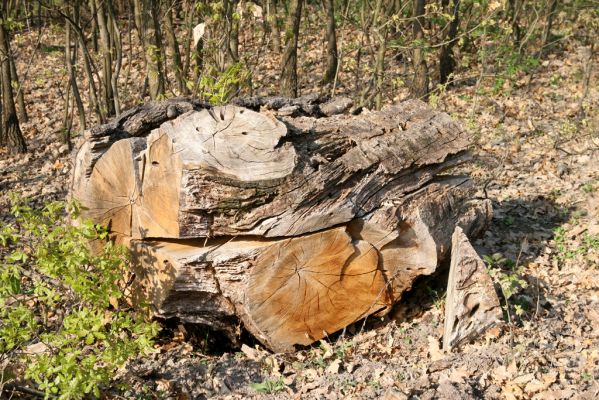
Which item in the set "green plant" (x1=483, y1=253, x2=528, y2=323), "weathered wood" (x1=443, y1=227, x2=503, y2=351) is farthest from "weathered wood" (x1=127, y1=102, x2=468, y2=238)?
"green plant" (x1=483, y1=253, x2=528, y2=323)

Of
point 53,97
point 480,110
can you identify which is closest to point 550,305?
point 480,110

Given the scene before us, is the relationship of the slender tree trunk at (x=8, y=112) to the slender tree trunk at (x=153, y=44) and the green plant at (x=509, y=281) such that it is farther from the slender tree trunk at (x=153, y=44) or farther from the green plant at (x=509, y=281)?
the green plant at (x=509, y=281)

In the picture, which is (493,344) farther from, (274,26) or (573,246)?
(274,26)

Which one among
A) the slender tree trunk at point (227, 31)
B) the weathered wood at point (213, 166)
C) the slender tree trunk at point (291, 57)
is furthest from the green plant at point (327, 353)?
the slender tree trunk at point (291, 57)

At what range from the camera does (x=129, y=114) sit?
4.77 metres

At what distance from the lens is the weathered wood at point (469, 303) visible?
14.5 feet

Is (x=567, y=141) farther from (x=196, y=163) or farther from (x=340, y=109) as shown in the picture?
(x=196, y=163)

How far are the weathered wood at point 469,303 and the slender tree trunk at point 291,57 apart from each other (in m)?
5.29

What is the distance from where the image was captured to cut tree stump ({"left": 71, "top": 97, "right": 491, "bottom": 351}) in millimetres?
4203

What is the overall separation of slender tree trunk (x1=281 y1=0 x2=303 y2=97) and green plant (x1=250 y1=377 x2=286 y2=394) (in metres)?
5.78

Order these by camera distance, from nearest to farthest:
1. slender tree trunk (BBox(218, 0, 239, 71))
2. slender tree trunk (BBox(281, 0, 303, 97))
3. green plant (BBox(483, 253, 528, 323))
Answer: green plant (BBox(483, 253, 528, 323)) → slender tree trunk (BBox(218, 0, 239, 71)) → slender tree trunk (BBox(281, 0, 303, 97))

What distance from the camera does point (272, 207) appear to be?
4246 mm

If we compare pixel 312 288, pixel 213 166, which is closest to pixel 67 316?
pixel 213 166

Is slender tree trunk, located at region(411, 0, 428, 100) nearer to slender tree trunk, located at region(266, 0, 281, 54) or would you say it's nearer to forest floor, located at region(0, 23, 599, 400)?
forest floor, located at region(0, 23, 599, 400)
